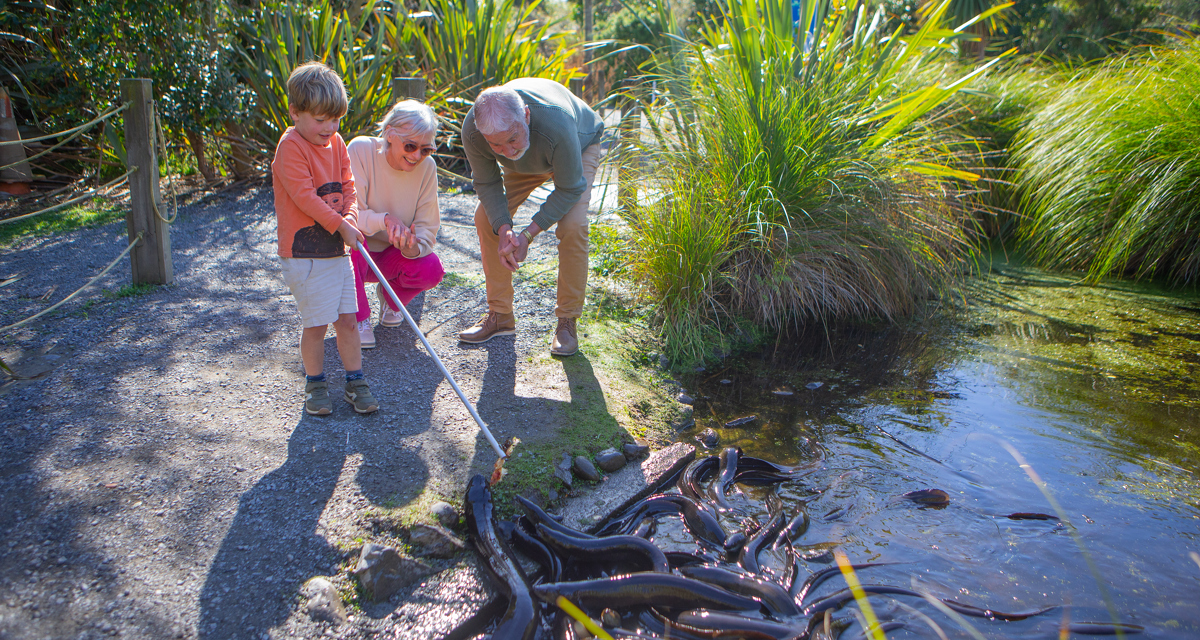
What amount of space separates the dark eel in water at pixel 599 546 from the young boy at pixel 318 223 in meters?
1.08

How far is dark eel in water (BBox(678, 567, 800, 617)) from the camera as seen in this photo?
6.75ft

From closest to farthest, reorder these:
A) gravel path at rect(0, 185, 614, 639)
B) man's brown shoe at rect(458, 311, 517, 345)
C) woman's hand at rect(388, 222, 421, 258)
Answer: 1. gravel path at rect(0, 185, 614, 639)
2. woman's hand at rect(388, 222, 421, 258)
3. man's brown shoe at rect(458, 311, 517, 345)

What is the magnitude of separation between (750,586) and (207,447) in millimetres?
2053

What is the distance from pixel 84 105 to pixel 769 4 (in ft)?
20.9

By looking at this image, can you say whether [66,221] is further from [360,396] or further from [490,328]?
[360,396]

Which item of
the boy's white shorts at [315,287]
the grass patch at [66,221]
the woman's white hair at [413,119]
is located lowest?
the grass patch at [66,221]

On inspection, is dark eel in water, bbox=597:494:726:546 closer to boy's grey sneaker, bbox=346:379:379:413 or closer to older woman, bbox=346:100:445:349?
boy's grey sneaker, bbox=346:379:379:413

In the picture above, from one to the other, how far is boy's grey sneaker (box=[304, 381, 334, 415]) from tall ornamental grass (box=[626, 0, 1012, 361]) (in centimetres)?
198

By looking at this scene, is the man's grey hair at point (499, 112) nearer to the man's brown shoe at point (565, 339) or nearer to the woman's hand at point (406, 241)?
the woman's hand at point (406, 241)

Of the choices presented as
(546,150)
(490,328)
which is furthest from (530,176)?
(490,328)

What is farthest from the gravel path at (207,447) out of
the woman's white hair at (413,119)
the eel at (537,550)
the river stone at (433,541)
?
the woman's white hair at (413,119)

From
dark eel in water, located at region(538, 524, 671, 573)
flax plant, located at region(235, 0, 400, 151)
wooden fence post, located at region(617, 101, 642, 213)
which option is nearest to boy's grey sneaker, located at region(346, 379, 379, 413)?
dark eel in water, located at region(538, 524, 671, 573)

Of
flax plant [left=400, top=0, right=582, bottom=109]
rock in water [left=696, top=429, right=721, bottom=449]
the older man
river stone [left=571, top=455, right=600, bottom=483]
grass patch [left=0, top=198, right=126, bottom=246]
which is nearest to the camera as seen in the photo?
river stone [left=571, top=455, right=600, bottom=483]

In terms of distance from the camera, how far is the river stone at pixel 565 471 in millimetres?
2639
